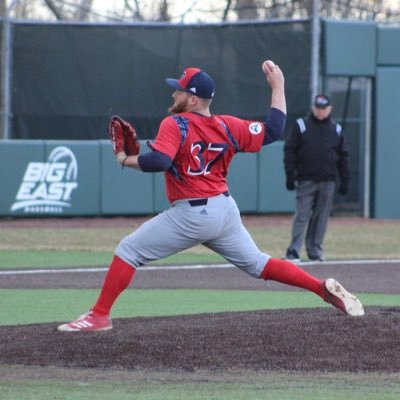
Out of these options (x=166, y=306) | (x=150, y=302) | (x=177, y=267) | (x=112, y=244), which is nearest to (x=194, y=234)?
(x=166, y=306)

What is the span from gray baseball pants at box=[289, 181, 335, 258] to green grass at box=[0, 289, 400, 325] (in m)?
2.12

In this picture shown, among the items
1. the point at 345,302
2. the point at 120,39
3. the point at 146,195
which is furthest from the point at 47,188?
the point at 345,302

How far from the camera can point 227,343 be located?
6.79 m

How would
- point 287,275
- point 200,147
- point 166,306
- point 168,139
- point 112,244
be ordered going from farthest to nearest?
point 112,244, point 166,306, point 287,275, point 200,147, point 168,139

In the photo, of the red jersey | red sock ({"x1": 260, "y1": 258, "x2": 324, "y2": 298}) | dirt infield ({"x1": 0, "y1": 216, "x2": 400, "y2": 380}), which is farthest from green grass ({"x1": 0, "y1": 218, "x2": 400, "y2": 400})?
the red jersey

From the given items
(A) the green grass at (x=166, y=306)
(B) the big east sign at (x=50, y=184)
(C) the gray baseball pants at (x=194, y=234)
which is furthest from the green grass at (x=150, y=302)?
(B) the big east sign at (x=50, y=184)

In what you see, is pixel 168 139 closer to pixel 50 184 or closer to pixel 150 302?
pixel 150 302

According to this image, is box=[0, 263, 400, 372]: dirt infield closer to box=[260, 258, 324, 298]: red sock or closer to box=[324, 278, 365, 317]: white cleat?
box=[324, 278, 365, 317]: white cleat

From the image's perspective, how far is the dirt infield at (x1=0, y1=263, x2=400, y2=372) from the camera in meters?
6.49

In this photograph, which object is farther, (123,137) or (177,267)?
(177,267)

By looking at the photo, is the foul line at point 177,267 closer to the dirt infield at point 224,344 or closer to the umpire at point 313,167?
the umpire at point 313,167

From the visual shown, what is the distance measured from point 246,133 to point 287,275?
95cm

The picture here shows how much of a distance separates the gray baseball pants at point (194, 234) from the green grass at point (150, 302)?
1772 millimetres

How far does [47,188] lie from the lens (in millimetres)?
18266
